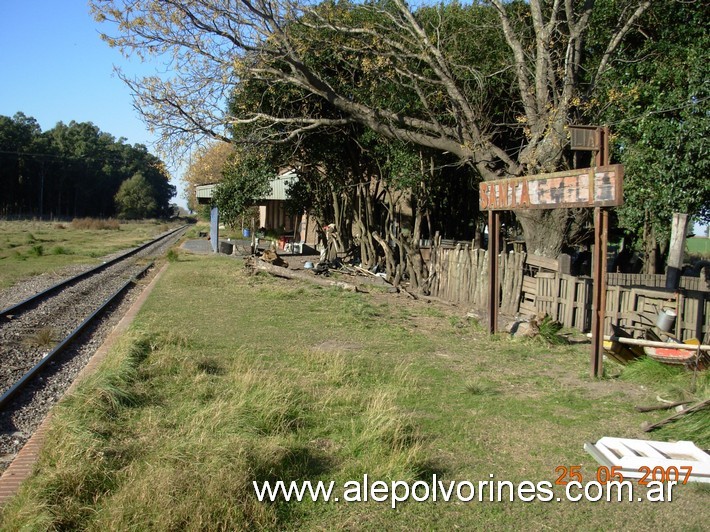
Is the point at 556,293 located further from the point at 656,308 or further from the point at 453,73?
the point at 453,73

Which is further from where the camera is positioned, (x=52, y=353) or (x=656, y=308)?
(x=656, y=308)

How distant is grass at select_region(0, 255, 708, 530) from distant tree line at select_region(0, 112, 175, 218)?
7833 centimetres

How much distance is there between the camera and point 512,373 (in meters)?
8.25

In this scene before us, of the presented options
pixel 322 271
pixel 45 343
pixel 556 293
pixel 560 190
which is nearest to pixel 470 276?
pixel 556 293

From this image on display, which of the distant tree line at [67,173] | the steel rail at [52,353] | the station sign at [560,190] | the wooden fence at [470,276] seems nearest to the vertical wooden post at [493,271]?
the station sign at [560,190]

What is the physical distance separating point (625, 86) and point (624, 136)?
3.50 ft

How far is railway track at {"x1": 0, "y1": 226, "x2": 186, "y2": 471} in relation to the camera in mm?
6955

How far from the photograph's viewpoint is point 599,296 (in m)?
8.00

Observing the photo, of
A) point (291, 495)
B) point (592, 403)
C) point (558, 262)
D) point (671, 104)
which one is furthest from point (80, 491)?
point (671, 104)

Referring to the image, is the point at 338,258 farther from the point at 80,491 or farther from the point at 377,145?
the point at 80,491

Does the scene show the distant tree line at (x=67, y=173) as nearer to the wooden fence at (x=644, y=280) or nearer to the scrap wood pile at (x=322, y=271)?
the scrap wood pile at (x=322, y=271)

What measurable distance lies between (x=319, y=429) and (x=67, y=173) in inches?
3709

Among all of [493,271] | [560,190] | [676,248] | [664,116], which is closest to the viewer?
[560,190]

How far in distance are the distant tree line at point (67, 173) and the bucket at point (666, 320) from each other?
80.2 meters
